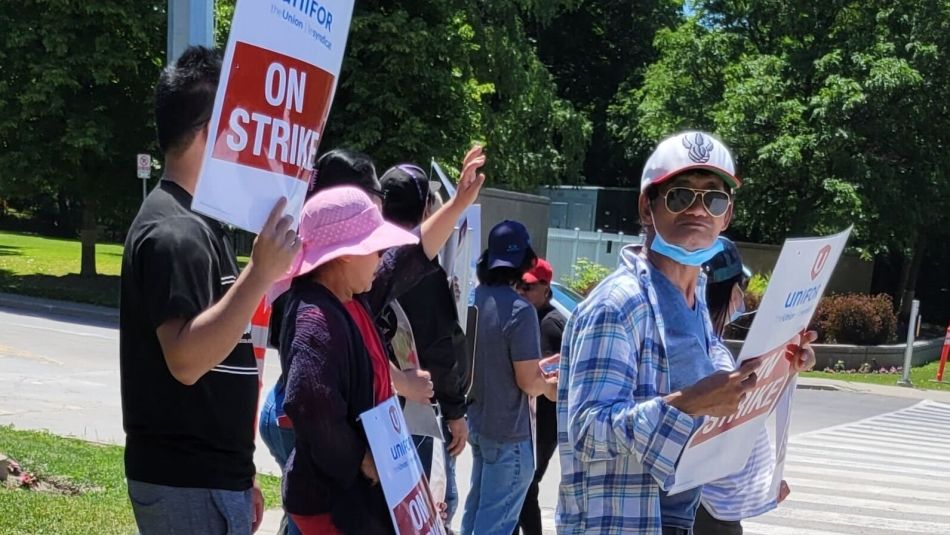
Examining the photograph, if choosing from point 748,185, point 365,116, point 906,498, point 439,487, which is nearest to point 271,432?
point 439,487

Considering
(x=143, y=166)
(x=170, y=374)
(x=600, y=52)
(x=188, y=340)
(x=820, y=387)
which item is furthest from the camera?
(x=600, y=52)

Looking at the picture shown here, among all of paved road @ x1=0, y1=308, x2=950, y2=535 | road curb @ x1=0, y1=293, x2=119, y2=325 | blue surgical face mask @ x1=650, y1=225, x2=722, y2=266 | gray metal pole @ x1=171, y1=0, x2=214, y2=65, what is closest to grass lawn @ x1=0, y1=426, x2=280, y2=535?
paved road @ x1=0, y1=308, x2=950, y2=535

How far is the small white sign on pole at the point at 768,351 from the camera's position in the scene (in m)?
2.41

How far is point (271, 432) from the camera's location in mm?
3594

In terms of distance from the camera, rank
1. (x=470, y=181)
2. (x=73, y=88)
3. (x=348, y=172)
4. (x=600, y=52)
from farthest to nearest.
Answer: (x=600, y=52) < (x=73, y=88) < (x=470, y=181) < (x=348, y=172)

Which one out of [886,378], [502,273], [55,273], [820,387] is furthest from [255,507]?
[55,273]

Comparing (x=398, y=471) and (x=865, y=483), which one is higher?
(x=398, y=471)

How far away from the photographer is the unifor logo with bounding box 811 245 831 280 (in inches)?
104

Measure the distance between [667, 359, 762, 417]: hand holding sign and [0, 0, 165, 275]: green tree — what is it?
19.7 meters

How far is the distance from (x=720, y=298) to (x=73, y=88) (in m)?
19.5

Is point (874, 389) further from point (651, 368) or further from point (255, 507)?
point (255, 507)

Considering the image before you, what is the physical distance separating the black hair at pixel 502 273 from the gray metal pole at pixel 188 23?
5.75ft

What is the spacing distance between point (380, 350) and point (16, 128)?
68.3ft

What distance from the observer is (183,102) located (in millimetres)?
2557
